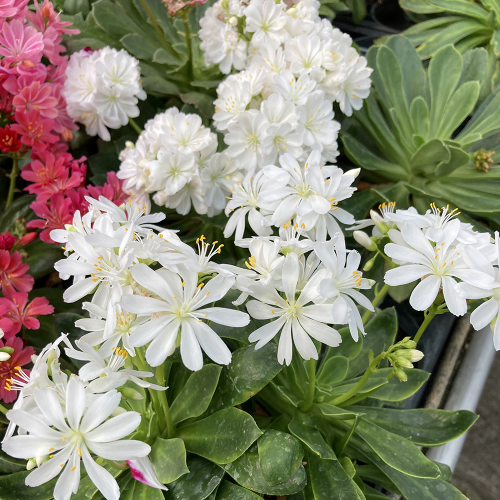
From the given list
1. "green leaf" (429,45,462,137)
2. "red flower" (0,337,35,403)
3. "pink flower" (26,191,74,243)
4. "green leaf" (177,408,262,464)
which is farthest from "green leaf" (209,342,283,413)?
"green leaf" (429,45,462,137)

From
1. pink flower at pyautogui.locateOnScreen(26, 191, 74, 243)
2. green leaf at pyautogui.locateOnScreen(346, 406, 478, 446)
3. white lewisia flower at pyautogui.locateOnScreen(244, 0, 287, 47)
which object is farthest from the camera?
white lewisia flower at pyautogui.locateOnScreen(244, 0, 287, 47)

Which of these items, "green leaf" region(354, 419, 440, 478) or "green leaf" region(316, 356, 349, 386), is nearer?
"green leaf" region(354, 419, 440, 478)

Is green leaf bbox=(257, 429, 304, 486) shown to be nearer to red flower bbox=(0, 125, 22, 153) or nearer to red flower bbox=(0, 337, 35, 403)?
red flower bbox=(0, 337, 35, 403)

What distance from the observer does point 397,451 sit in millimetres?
809

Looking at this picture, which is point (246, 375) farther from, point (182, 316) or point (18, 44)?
point (18, 44)

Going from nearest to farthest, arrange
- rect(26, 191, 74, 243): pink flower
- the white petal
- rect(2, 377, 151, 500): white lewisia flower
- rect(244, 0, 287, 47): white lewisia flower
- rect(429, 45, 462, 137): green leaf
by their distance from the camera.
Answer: rect(2, 377, 151, 500): white lewisia flower, the white petal, rect(26, 191, 74, 243): pink flower, rect(244, 0, 287, 47): white lewisia flower, rect(429, 45, 462, 137): green leaf

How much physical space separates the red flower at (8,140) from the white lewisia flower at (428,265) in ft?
2.92

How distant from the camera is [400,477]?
0.84 m

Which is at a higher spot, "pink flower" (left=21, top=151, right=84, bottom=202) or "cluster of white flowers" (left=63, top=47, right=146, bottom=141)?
"cluster of white flowers" (left=63, top=47, right=146, bottom=141)

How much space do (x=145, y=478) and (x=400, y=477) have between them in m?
0.48

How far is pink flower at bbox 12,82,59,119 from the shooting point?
104 cm

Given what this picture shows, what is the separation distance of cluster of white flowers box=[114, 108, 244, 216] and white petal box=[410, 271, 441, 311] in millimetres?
558

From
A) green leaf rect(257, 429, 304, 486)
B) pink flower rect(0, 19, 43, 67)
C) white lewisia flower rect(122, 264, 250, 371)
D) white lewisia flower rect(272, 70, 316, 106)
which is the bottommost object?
green leaf rect(257, 429, 304, 486)

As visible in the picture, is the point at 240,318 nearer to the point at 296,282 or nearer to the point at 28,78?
the point at 296,282
